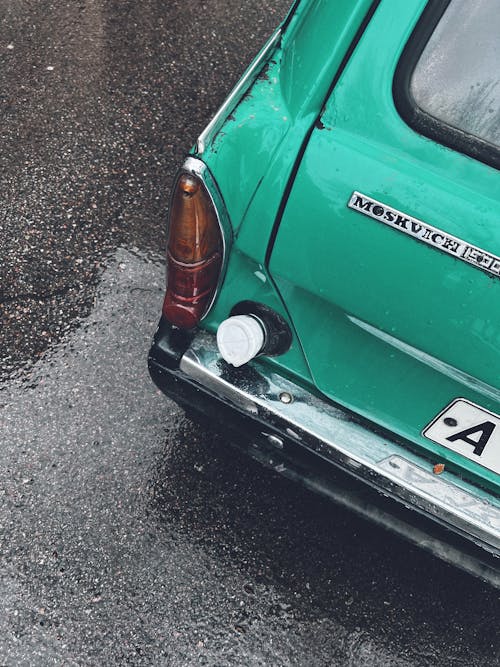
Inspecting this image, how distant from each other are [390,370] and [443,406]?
0.15 metres

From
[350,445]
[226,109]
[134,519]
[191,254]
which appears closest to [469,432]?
[350,445]

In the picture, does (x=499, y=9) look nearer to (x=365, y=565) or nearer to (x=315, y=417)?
(x=315, y=417)

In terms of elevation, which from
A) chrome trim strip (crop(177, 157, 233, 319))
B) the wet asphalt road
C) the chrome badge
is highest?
the chrome badge

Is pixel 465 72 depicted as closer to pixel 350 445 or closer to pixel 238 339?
pixel 238 339

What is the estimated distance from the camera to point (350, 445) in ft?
5.97

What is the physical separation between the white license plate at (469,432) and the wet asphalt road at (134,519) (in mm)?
800

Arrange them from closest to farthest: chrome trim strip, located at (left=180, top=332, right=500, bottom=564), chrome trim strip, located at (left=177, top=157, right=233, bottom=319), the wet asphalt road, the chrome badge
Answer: the chrome badge
chrome trim strip, located at (left=177, top=157, right=233, bottom=319)
chrome trim strip, located at (left=180, top=332, right=500, bottom=564)
the wet asphalt road

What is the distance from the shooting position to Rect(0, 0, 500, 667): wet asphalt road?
2.22 m

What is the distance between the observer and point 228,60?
151 inches

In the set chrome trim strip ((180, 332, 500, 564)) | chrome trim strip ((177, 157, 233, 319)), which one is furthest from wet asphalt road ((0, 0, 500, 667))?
chrome trim strip ((177, 157, 233, 319))

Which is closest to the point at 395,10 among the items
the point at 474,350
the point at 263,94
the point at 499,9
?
the point at 499,9

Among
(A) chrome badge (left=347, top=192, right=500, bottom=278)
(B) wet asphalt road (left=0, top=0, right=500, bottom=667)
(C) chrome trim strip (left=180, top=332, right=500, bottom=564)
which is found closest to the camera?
(A) chrome badge (left=347, top=192, right=500, bottom=278)

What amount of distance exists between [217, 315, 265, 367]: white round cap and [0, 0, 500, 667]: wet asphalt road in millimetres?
873

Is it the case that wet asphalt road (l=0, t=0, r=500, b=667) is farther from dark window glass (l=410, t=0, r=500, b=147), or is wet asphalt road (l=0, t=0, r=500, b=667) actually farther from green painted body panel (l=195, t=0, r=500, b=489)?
dark window glass (l=410, t=0, r=500, b=147)
